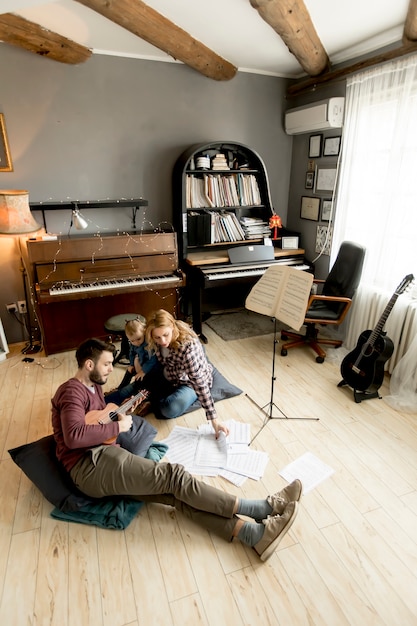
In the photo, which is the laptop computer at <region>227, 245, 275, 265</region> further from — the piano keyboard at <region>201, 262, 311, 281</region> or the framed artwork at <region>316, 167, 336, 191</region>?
the framed artwork at <region>316, 167, 336, 191</region>

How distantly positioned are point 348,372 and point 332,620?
161 cm

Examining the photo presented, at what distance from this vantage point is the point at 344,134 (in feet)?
9.97

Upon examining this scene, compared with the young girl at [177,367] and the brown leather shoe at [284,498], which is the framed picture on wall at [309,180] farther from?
the brown leather shoe at [284,498]

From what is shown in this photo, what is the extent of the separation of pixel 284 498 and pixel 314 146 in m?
3.15

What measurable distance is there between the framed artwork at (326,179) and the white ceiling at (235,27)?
0.87 meters

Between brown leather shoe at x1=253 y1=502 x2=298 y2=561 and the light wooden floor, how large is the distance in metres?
0.06

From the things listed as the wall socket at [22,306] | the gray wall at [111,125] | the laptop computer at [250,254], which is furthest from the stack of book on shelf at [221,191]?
the wall socket at [22,306]

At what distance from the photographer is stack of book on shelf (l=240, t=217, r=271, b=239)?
3.65 metres

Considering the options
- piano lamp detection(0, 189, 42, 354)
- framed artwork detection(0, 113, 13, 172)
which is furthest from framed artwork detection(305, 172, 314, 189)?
framed artwork detection(0, 113, 13, 172)

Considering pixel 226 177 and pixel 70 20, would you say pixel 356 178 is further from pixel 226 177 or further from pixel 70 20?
pixel 70 20

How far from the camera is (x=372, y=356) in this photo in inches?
98.3

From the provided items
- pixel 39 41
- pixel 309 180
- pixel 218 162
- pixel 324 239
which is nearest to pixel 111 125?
pixel 39 41

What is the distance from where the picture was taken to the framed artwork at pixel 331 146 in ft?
10.5

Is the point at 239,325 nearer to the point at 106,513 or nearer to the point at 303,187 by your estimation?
the point at 303,187
